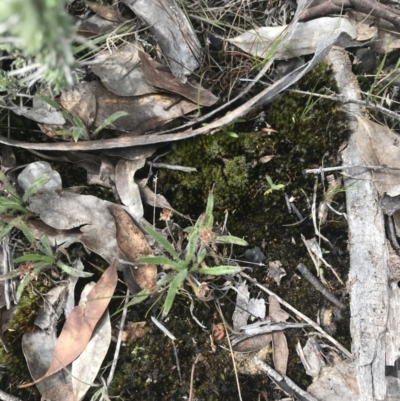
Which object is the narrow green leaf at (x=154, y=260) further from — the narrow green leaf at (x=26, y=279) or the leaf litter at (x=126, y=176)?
the narrow green leaf at (x=26, y=279)

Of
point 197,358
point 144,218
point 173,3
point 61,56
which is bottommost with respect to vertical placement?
point 197,358

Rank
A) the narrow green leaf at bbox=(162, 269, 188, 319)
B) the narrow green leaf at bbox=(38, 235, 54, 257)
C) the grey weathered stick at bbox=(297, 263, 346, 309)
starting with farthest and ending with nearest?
the grey weathered stick at bbox=(297, 263, 346, 309) < the narrow green leaf at bbox=(38, 235, 54, 257) < the narrow green leaf at bbox=(162, 269, 188, 319)

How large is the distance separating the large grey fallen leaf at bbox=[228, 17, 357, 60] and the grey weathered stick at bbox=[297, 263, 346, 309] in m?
1.02

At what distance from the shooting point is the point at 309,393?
184 cm

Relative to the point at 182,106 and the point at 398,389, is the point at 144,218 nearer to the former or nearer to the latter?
the point at 182,106

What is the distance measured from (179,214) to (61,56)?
48.1 inches

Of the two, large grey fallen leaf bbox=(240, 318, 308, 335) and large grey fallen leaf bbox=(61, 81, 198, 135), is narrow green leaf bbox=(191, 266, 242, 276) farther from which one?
large grey fallen leaf bbox=(61, 81, 198, 135)

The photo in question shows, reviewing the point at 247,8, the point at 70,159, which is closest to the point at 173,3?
the point at 247,8

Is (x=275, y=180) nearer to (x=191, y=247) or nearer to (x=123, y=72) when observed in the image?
(x=191, y=247)

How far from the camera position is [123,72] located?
1.96 meters

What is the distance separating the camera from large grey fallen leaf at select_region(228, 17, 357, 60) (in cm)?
196

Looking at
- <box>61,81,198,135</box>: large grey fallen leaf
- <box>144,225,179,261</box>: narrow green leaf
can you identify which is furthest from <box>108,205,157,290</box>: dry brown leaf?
<box>61,81,198,135</box>: large grey fallen leaf

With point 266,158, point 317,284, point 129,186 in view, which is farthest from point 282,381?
point 129,186

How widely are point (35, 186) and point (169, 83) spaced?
774 mm
